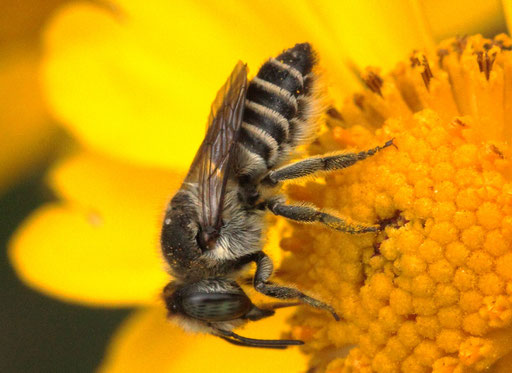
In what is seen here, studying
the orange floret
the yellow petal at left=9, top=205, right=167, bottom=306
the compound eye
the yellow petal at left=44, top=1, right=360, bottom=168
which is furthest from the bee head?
the yellow petal at left=44, top=1, right=360, bottom=168

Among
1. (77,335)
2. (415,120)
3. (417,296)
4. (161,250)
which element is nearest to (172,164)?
(161,250)

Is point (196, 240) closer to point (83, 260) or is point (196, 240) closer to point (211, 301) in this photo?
point (211, 301)

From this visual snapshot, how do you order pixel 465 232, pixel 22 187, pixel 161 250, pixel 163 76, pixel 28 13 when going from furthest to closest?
pixel 22 187 → pixel 28 13 → pixel 163 76 → pixel 161 250 → pixel 465 232

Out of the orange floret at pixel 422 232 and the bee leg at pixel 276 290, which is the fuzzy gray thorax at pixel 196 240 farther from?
the orange floret at pixel 422 232

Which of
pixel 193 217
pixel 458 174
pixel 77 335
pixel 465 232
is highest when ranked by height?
pixel 458 174

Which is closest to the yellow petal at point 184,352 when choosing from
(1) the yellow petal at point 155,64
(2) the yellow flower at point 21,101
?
(1) the yellow petal at point 155,64

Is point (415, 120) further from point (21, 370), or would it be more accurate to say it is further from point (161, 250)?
point (21, 370)
